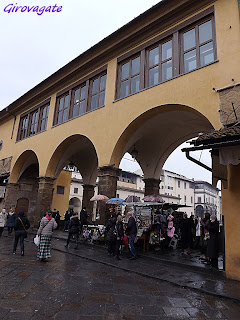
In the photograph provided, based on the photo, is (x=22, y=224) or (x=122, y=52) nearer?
(x=22, y=224)

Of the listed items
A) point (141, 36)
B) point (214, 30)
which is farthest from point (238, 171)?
point (141, 36)

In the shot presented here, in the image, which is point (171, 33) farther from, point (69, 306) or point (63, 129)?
point (69, 306)

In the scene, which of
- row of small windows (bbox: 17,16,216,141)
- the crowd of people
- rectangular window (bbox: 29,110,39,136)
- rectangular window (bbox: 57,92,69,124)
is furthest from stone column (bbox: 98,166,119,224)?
rectangular window (bbox: 29,110,39,136)

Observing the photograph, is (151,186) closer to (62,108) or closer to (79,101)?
(79,101)

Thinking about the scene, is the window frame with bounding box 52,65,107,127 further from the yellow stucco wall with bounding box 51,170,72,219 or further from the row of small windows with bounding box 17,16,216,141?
the yellow stucco wall with bounding box 51,170,72,219

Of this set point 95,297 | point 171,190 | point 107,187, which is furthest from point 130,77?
point 171,190

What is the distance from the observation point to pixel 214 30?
794 cm

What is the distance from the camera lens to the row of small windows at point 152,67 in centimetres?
830

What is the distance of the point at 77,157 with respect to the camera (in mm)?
17969

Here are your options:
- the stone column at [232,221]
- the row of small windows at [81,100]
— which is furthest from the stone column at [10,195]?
the stone column at [232,221]

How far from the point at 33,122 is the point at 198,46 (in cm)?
1189

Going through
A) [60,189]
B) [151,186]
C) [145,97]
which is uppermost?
[145,97]

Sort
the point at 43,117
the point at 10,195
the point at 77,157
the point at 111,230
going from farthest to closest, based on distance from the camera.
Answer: the point at 77,157 < the point at 10,195 < the point at 43,117 < the point at 111,230

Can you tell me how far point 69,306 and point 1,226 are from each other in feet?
26.0
